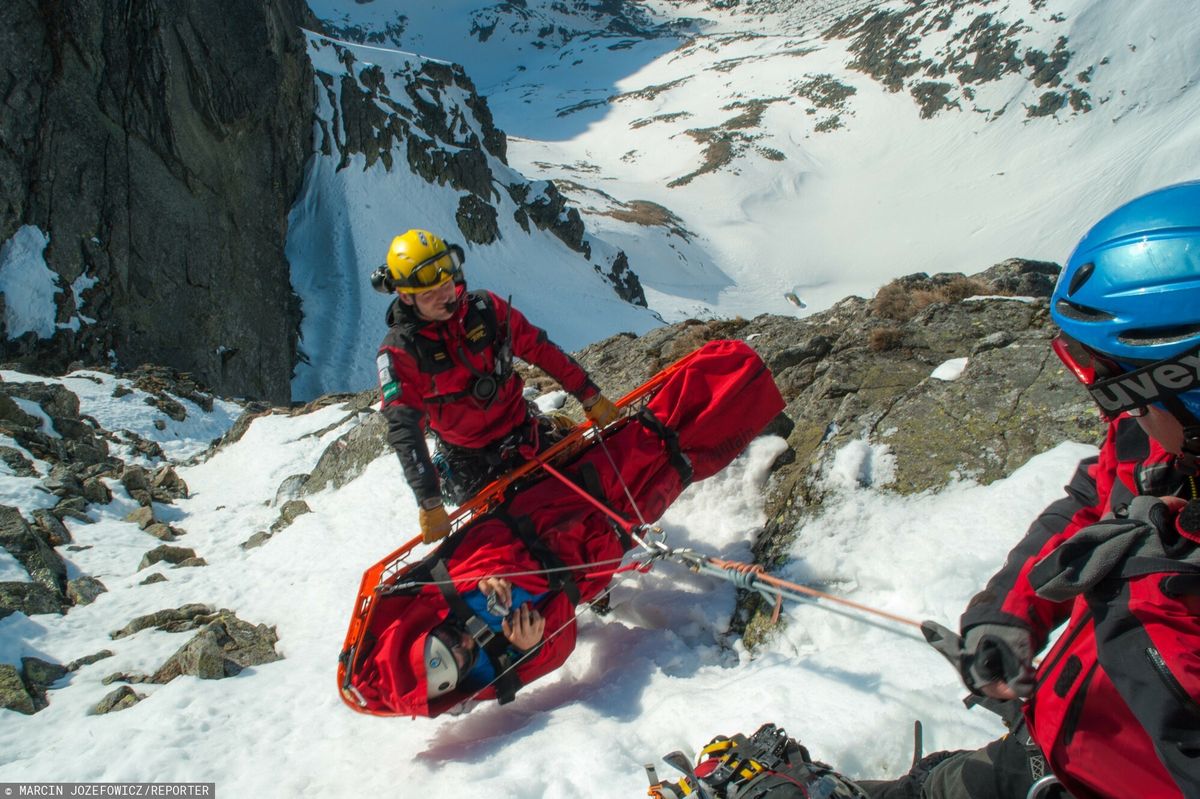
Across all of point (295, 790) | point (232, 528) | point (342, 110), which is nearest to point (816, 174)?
point (342, 110)

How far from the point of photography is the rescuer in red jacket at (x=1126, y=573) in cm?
162

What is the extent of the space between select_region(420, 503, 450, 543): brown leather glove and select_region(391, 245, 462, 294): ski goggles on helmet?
5.05 feet

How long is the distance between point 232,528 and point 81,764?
6502 millimetres

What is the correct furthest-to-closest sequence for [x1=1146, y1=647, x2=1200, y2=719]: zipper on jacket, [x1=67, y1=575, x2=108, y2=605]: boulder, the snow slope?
[x1=67, y1=575, x2=108, y2=605]: boulder → the snow slope → [x1=1146, y1=647, x2=1200, y2=719]: zipper on jacket

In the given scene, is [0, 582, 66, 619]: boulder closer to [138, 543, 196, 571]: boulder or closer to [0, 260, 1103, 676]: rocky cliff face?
[0, 260, 1103, 676]: rocky cliff face

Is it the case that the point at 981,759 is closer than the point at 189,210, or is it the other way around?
the point at 981,759

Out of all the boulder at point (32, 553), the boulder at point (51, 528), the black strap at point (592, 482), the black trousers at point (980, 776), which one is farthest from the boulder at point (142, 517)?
the black trousers at point (980, 776)

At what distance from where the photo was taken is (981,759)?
218cm

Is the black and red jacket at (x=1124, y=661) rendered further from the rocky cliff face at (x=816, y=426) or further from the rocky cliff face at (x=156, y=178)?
the rocky cliff face at (x=156, y=178)

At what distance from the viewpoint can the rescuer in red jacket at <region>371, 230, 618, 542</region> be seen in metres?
4.79

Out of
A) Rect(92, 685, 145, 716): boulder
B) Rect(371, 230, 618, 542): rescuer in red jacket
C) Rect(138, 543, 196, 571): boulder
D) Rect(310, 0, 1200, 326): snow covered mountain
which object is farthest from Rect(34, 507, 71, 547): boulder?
Rect(310, 0, 1200, 326): snow covered mountain

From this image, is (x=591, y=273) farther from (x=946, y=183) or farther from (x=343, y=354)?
(x=946, y=183)

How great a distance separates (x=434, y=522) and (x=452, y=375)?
1098mm

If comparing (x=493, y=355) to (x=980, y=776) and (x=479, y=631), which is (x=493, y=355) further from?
(x=980, y=776)
